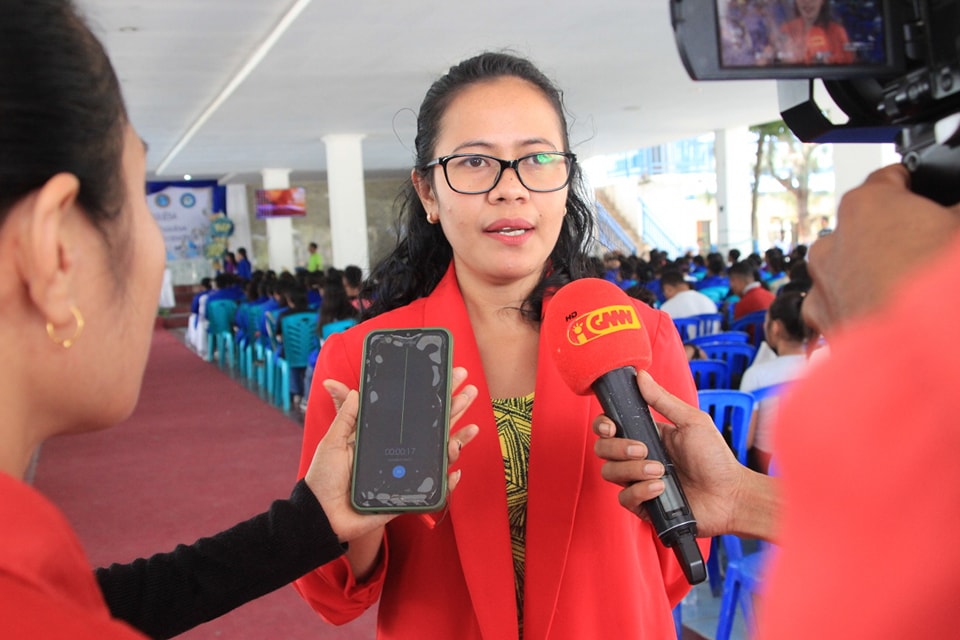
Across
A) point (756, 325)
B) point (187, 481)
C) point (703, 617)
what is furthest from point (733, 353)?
point (187, 481)

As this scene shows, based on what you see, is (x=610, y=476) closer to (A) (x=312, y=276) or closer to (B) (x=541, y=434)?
(B) (x=541, y=434)

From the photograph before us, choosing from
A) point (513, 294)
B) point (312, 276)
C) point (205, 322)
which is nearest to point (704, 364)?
point (513, 294)

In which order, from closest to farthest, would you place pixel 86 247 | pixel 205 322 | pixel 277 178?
1. pixel 86 247
2. pixel 205 322
3. pixel 277 178

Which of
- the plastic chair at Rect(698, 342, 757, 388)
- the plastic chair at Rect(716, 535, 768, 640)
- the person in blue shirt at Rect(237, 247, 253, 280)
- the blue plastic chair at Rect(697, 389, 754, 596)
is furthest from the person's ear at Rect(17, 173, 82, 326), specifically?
the person in blue shirt at Rect(237, 247, 253, 280)

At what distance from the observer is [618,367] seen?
1108 millimetres

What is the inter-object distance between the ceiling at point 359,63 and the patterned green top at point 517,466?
8.57 feet

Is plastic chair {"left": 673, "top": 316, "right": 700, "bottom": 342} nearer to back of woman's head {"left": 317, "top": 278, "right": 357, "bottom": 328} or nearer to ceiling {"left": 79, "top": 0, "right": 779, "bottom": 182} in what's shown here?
ceiling {"left": 79, "top": 0, "right": 779, "bottom": 182}

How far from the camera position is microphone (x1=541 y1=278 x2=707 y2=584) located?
1030 millimetres

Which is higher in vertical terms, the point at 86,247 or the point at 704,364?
the point at 86,247

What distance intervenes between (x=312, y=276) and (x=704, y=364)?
690 centimetres

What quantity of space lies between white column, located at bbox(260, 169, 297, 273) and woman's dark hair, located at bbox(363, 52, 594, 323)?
1705 cm

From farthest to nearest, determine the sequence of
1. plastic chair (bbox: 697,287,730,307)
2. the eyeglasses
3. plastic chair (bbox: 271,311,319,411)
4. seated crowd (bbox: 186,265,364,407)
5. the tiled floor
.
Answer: plastic chair (bbox: 697,287,730,307)
plastic chair (bbox: 271,311,319,411)
seated crowd (bbox: 186,265,364,407)
the tiled floor
the eyeglasses

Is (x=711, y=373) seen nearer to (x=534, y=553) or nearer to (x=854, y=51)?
(x=534, y=553)

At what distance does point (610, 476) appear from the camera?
42.2 inches
